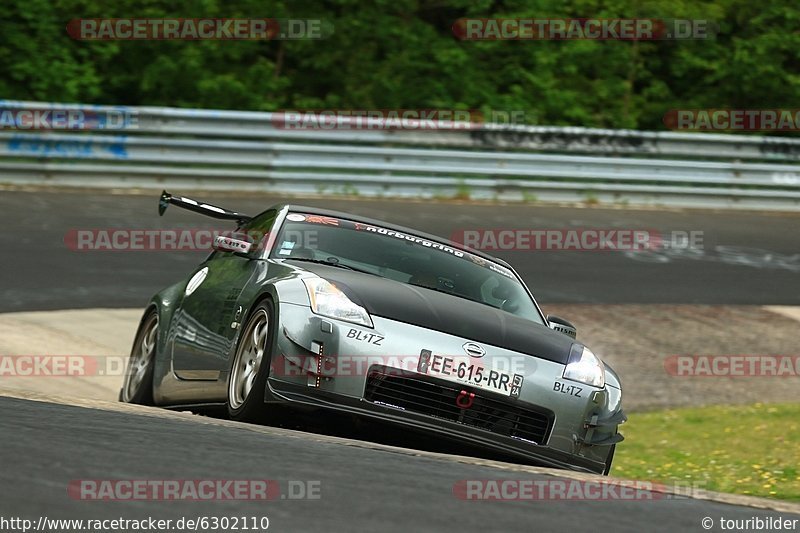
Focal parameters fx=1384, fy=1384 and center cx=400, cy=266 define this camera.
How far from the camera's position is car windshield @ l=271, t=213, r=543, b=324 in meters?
7.40

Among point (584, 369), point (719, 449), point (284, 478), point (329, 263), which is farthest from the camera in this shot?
point (719, 449)

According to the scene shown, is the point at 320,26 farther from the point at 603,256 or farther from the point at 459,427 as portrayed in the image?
the point at 459,427

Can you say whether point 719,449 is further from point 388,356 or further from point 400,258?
point 388,356

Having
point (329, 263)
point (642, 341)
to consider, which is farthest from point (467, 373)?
point (642, 341)

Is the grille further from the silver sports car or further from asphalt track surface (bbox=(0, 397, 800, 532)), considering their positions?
asphalt track surface (bbox=(0, 397, 800, 532))

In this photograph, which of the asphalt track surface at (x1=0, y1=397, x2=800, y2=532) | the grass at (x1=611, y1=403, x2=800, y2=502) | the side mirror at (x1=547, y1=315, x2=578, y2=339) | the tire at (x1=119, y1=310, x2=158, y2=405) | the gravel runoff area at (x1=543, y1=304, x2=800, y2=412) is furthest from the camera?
the gravel runoff area at (x1=543, y1=304, x2=800, y2=412)

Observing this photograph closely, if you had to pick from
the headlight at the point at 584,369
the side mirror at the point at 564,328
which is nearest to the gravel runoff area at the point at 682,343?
the side mirror at the point at 564,328

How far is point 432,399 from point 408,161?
39.9ft

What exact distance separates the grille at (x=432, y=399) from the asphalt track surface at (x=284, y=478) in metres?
0.61

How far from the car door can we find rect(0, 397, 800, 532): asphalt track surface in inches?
51.6

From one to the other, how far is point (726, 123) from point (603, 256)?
727 cm

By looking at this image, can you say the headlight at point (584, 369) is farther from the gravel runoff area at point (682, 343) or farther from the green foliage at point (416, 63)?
the green foliage at point (416, 63)

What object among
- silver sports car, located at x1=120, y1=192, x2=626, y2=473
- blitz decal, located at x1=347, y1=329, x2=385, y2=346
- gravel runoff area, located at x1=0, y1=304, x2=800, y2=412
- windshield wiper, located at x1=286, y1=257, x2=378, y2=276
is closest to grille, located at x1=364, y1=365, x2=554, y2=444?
silver sports car, located at x1=120, y1=192, x2=626, y2=473

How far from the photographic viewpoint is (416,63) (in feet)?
69.4
